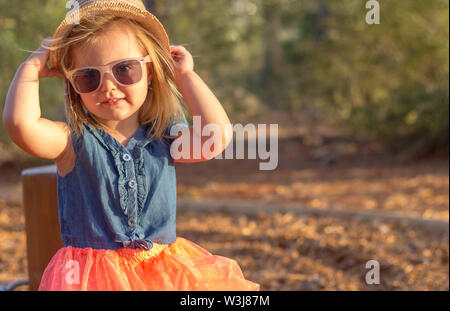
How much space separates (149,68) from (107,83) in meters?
0.20

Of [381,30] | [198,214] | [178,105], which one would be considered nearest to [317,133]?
[381,30]

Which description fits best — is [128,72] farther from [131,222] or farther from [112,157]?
[131,222]

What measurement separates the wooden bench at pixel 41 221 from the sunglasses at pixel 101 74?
1053 millimetres

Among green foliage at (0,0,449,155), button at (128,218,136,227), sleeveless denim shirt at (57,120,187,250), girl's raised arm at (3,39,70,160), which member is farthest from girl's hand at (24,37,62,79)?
green foliage at (0,0,449,155)

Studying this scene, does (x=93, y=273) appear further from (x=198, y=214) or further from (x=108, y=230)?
(x=198, y=214)

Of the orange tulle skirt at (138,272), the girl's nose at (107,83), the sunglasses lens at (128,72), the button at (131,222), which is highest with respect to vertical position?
the sunglasses lens at (128,72)

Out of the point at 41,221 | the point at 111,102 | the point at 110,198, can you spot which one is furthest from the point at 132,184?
the point at 41,221

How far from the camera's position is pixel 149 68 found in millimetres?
1876

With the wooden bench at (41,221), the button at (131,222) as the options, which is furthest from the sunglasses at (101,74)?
the wooden bench at (41,221)

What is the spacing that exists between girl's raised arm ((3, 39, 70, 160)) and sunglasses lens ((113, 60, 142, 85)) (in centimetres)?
23

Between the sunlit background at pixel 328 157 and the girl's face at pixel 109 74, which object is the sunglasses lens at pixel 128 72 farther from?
the sunlit background at pixel 328 157

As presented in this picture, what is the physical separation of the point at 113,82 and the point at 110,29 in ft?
0.57

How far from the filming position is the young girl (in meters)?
1.69

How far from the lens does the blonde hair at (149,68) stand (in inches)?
68.8
